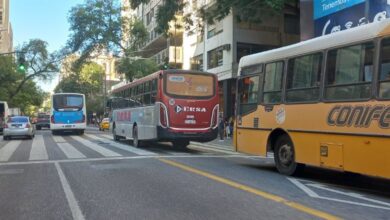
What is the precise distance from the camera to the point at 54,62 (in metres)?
74.1

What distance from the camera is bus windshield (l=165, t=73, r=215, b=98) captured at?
20.2m

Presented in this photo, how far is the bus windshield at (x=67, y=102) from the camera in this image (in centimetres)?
3919

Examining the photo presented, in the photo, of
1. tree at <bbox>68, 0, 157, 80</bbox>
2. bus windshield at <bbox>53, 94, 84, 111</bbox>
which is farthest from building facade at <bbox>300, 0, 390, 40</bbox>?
tree at <bbox>68, 0, 157, 80</bbox>

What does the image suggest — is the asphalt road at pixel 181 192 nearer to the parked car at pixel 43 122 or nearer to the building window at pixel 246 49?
the building window at pixel 246 49

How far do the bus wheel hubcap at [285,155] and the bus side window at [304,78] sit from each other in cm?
115

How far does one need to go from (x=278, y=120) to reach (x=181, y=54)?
41.9m

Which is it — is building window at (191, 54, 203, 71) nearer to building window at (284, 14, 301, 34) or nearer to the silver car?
building window at (284, 14, 301, 34)

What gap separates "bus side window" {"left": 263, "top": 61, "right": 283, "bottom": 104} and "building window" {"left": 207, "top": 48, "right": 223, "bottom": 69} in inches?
1061

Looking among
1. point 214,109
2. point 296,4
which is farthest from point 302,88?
point 296,4

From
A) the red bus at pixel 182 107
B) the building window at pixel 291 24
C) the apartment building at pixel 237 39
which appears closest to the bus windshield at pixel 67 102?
the apartment building at pixel 237 39

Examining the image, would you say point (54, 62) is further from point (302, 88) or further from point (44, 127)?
point (302, 88)

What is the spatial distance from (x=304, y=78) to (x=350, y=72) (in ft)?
5.22

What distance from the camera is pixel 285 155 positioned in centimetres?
1291

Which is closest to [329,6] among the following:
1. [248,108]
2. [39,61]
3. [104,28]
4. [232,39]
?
[248,108]
